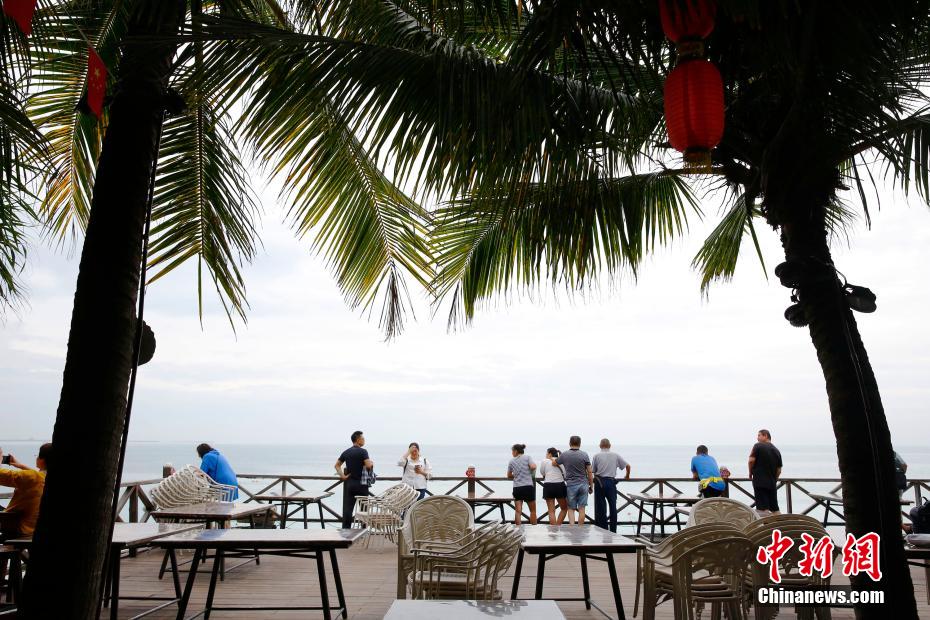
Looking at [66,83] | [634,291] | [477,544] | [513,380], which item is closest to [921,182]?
[634,291]

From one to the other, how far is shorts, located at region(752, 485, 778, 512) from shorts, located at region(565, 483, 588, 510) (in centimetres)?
236

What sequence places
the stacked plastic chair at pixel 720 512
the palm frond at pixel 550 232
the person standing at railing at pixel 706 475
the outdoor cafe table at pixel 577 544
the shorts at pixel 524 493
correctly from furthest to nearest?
the shorts at pixel 524 493, the person standing at railing at pixel 706 475, the stacked plastic chair at pixel 720 512, the outdoor cafe table at pixel 577 544, the palm frond at pixel 550 232

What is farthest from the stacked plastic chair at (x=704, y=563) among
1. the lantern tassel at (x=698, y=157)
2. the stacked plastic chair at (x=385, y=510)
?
the stacked plastic chair at (x=385, y=510)

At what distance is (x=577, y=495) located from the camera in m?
10.2

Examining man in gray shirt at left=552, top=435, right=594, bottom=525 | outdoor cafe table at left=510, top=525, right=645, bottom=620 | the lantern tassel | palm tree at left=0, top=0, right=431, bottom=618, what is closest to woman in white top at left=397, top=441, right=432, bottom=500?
man in gray shirt at left=552, top=435, right=594, bottom=525

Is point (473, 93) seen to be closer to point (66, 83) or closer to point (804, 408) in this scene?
point (66, 83)

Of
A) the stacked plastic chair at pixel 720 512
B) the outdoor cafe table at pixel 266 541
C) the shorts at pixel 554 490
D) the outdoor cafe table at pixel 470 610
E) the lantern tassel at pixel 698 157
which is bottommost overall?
→ the shorts at pixel 554 490

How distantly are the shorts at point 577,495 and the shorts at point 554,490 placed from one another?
0.47ft

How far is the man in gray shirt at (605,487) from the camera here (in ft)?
33.2

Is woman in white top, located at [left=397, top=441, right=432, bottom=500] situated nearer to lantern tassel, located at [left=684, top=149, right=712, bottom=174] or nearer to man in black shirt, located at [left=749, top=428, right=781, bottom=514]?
man in black shirt, located at [left=749, top=428, right=781, bottom=514]

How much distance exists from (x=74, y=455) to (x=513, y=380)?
7150 centimetres

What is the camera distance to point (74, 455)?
7.95 ft

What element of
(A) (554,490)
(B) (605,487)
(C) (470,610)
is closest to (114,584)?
(C) (470,610)

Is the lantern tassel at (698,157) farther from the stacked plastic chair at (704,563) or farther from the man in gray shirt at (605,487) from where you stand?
the man in gray shirt at (605,487)
